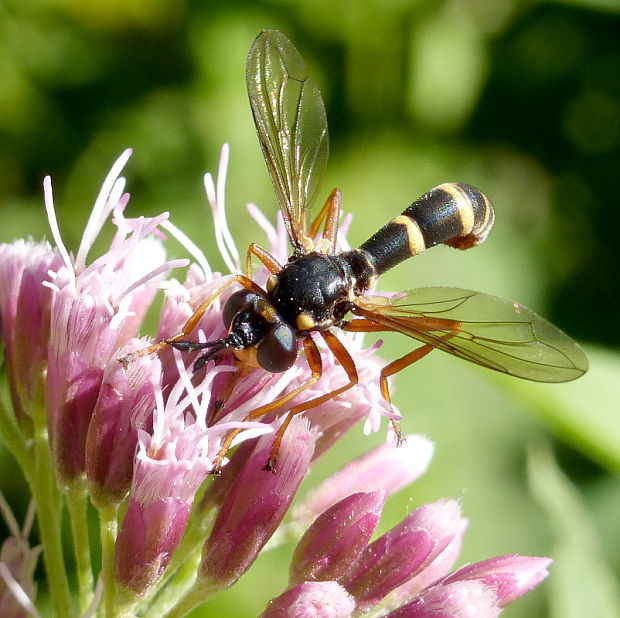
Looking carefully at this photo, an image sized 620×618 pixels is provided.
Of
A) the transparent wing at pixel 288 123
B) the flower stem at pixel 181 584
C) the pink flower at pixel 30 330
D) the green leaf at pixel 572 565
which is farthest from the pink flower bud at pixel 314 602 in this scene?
the green leaf at pixel 572 565

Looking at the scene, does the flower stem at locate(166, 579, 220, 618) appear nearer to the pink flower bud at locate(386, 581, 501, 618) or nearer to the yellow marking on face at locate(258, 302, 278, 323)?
the pink flower bud at locate(386, 581, 501, 618)

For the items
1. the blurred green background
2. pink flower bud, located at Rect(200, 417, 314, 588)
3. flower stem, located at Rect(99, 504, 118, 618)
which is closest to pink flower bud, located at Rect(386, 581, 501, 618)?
pink flower bud, located at Rect(200, 417, 314, 588)

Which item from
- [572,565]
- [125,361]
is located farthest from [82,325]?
[572,565]

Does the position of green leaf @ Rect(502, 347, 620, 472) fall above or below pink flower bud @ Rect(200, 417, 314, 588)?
below

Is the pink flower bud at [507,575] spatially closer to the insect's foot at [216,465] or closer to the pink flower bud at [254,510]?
the pink flower bud at [254,510]

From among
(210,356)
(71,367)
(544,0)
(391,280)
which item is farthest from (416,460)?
(544,0)

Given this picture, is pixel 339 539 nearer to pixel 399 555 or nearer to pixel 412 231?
pixel 399 555
